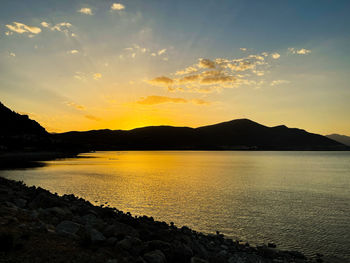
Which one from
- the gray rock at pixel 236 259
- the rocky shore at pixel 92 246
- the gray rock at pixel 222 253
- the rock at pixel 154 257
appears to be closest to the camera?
the rocky shore at pixel 92 246

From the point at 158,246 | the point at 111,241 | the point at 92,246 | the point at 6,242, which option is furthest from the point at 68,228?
the point at 158,246

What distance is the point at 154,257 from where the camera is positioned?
12.2 meters

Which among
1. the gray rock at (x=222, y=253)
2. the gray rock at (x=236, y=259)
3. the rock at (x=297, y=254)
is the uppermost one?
the gray rock at (x=222, y=253)

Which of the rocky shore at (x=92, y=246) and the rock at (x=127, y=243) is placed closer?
the rocky shore at (x=92, y=246)

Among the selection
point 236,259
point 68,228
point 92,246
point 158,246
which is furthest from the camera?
point 236,259

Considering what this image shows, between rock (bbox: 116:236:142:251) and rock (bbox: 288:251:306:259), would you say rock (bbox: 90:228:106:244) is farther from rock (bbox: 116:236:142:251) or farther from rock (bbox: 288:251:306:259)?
rock (bbox: 288:251:306:259)

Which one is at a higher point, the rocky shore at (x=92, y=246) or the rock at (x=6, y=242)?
the rock at (x=6, y=242)

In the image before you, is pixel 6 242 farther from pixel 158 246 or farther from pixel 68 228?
pixel 158 246

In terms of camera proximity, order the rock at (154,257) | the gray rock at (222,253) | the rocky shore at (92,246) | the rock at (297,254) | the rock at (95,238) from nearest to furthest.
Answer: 1. the rocky shore at (92,246)
2. the rock at (154,257)
3. the rock at (95,238)
4. the gray rock at (222,253)
5. the rock at (297,254)

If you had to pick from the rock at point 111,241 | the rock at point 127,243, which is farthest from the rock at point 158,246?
the rock at point 111,241

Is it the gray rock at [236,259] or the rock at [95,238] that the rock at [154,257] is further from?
the gray rock at [236,259]

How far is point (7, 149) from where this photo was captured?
591 ft

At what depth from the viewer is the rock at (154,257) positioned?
12.1m

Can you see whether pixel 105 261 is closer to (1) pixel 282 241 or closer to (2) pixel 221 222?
(1) pixel 282 241
